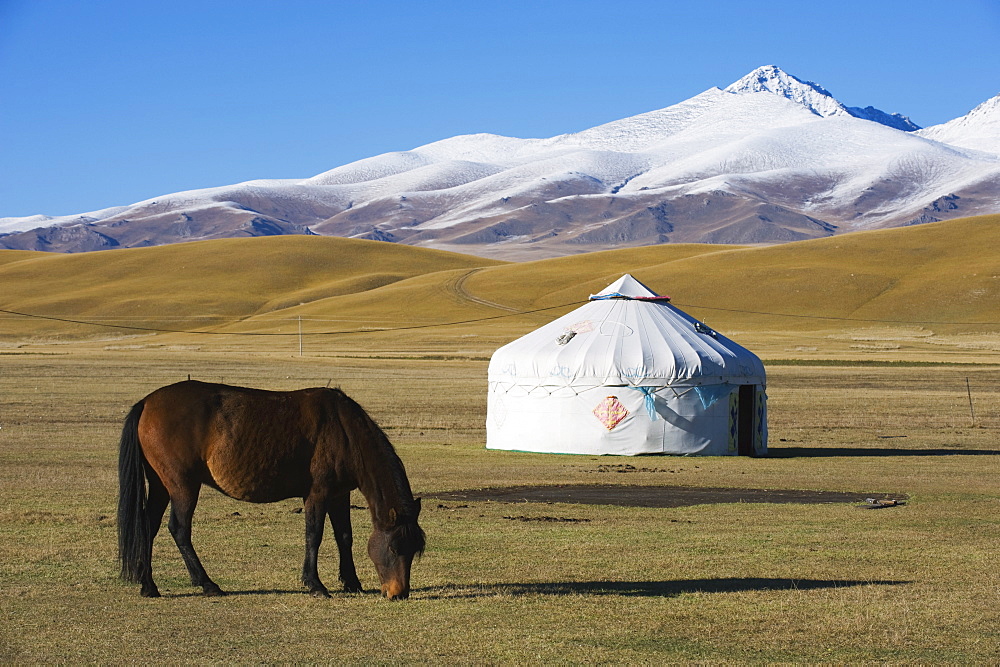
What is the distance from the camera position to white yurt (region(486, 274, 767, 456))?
82.1ft

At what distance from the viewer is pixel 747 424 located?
25906 mm

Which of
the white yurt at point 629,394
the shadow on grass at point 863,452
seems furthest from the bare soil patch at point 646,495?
the shadow on grass at point 863,452

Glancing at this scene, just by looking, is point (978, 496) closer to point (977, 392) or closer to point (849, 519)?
point (849, 519)

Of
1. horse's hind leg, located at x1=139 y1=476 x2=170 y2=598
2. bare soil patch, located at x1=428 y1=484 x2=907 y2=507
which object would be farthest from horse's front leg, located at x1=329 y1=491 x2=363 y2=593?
bare soil patch, located at x1=428 y1=484 x2=907 y2=507

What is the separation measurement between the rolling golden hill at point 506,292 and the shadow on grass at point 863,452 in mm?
43262

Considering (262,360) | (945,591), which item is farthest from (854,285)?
(945,591)

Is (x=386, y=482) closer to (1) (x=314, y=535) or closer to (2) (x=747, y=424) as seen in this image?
(1) (x=314, y=535)

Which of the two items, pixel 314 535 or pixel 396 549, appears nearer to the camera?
pixel 396 549

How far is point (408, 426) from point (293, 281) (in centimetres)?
10747

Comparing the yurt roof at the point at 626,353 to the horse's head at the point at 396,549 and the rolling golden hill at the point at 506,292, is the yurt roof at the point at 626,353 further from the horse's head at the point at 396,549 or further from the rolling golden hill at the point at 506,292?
the rolling golden hill at the point at 506,292

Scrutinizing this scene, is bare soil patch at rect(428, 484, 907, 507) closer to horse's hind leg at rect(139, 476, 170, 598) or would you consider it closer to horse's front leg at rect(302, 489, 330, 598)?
horse's front leg at rect(302, 489, 330, 598)

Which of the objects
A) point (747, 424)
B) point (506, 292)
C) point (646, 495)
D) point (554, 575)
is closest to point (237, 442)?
point (554, 575)

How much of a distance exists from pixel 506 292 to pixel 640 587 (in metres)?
105

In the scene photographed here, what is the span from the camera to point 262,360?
204ft
